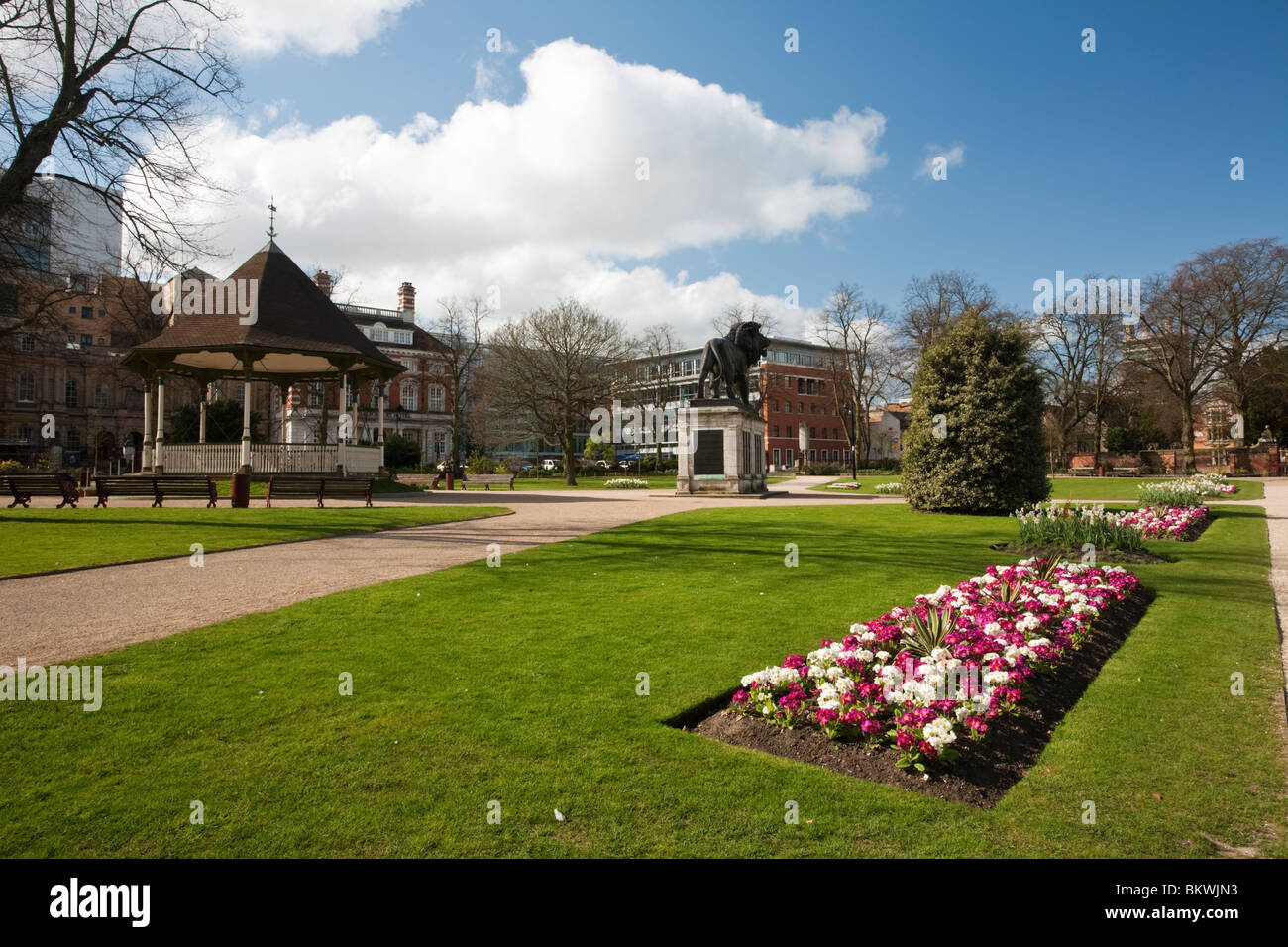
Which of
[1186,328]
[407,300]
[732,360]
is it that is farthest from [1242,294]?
[407,300]

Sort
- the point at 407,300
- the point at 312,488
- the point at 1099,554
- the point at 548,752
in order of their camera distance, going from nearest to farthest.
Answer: the point at 548,752
the point at 1099,554
the point at 312,488
the point at 407,300

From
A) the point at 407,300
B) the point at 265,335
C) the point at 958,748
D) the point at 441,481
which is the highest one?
the point at 407,300

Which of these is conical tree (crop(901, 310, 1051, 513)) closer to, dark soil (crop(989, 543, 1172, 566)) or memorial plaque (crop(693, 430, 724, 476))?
dark soil (crop(989, 543, 1172, 566))

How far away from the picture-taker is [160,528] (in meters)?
15.2

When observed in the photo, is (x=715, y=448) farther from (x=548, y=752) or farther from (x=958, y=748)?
(x=548, y=752)

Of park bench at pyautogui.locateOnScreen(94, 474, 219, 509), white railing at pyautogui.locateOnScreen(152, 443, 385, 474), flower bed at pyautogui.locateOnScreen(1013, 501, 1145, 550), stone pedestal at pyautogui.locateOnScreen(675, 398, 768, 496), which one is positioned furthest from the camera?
stone pedestal at pyautogui.locateOnScreen(675, 398, 768, 496)

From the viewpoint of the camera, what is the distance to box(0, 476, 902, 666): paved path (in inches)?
265

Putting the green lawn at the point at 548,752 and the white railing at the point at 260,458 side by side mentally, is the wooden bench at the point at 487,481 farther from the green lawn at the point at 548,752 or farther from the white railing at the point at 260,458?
the green lawn at the point at 548,752

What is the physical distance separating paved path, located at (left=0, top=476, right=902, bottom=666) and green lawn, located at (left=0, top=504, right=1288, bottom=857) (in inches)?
28.6

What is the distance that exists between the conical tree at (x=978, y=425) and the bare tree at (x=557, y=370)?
89.6ft

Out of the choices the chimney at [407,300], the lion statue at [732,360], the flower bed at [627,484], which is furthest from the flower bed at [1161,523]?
the chimney at [407,300]

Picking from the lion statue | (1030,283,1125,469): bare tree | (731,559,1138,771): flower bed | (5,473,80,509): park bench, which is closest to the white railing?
(5,473,80,509): park bench

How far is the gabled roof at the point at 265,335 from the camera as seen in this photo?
2648 cm

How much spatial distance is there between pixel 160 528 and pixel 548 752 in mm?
14523
